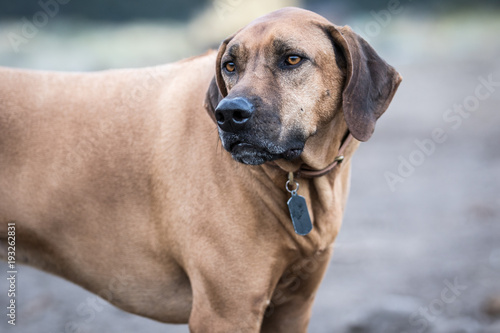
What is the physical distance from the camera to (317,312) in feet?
16.6

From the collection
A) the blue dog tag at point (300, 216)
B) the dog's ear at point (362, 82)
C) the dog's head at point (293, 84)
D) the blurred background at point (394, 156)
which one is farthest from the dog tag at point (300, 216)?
the blurred background at point (394, 156)

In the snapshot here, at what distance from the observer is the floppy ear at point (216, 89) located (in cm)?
279

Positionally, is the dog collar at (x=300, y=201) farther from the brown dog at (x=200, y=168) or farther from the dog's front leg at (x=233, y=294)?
the dog's front leg at (x=233, y=294)

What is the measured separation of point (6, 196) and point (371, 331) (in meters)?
3.06

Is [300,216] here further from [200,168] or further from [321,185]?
[200,168]

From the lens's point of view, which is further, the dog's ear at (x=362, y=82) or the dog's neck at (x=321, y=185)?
the dog's neck at (x=321, y=185)

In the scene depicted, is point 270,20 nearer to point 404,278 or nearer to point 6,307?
point 404,278

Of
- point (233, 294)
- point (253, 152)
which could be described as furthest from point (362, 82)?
point (233, 294)

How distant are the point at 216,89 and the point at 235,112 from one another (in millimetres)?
517

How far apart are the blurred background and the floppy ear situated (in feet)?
8.84

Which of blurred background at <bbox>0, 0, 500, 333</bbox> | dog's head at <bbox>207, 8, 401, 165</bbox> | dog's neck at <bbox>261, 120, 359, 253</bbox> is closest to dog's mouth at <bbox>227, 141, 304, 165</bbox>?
dog's head at <bbox>207, 8, 401, 165</bbox>

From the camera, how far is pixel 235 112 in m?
2.37

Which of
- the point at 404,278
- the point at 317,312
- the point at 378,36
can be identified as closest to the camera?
the point at 317,312

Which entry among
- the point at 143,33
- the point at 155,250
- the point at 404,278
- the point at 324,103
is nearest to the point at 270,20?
the point at 324,103
